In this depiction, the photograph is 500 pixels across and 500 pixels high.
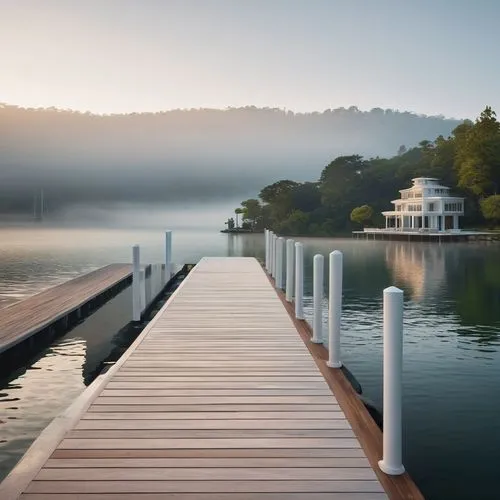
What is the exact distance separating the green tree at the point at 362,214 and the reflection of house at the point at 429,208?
6108 mm

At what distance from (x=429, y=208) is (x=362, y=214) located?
493 inches

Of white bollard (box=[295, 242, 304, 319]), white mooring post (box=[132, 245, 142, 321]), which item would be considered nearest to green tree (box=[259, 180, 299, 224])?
white mooring post (box=[132, 245, 142, 321])

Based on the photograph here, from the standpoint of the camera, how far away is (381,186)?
317ft

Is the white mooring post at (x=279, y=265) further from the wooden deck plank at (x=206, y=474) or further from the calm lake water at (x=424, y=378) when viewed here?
the wooden deck plank at (x=206, y=474)

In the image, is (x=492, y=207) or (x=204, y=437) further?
(x=492, y=207)

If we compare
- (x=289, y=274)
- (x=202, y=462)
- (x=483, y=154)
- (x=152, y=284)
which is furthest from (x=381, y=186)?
(x=202, y=462)

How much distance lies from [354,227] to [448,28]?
191ft

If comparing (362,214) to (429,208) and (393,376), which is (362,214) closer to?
(429,208)

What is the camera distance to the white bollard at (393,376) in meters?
3.83

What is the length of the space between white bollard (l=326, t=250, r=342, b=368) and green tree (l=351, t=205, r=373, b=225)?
266 feet

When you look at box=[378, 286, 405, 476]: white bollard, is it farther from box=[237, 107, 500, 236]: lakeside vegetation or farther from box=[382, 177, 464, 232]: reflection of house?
box=[382, 177, 464, 232]: reflection of house

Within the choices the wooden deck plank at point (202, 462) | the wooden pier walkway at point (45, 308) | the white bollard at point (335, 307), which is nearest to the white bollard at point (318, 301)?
the white bollard at point (335, 307)

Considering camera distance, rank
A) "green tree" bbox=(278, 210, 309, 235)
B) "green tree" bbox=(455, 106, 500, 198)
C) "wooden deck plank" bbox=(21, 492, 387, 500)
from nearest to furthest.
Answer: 1. "wooden deck plank" bbox=(21, 492, 387, 500)
2. "green tree" bbox=(455, 106, 500, 198)
3. "green tree" bbox=(278, 210, 309, 235)

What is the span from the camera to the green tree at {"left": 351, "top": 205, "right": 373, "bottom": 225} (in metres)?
86.1
